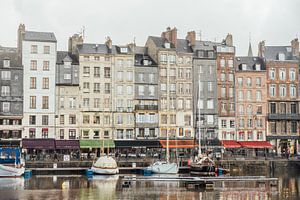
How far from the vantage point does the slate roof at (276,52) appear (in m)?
94.0

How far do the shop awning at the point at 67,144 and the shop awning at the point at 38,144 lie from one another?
64cm

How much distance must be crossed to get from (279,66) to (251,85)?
5157 millimetres

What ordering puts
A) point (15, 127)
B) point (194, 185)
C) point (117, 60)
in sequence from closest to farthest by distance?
point (194, 185) → point (15, 127) → point (117, 60)

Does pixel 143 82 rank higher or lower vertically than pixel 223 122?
higher

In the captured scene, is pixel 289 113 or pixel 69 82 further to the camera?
pixel 289 113

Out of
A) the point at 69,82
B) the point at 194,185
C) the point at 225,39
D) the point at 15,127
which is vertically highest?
the point at 225,39

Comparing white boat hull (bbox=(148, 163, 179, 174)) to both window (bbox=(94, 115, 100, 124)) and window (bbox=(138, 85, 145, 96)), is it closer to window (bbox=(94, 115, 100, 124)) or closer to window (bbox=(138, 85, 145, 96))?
window (bbox=(94, 115, 100, 124))

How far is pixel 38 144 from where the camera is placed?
266 feet

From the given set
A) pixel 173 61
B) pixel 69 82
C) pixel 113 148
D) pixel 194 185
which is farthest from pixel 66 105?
pixel 194 185

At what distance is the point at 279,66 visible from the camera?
93.2 m

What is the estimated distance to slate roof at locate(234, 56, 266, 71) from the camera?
93125mm

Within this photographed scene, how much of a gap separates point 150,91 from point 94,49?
32.1 ft

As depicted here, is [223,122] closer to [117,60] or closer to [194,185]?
[117,60]

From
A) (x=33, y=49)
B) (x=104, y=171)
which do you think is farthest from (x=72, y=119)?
(x=104, y=171)
